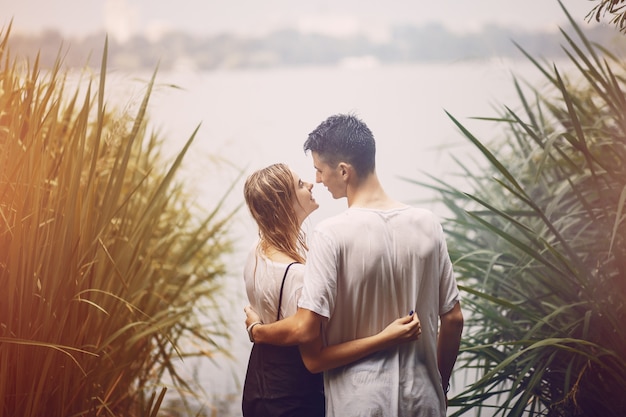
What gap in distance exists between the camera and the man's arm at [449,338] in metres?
1.80

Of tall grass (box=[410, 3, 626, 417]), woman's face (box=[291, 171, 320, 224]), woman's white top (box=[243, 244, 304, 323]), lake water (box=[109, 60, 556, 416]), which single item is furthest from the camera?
lake water (box=[109, 60, 556, 416])

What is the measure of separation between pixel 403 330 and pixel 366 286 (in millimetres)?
127

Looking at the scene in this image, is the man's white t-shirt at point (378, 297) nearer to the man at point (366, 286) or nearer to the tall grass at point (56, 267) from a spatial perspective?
the man at point (366, 286)

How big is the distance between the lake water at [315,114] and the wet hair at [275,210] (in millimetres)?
2260

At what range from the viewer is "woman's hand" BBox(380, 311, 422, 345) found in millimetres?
1665

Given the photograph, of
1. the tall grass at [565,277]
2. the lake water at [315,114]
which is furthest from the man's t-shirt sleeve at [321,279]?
the lake water at [315,114]

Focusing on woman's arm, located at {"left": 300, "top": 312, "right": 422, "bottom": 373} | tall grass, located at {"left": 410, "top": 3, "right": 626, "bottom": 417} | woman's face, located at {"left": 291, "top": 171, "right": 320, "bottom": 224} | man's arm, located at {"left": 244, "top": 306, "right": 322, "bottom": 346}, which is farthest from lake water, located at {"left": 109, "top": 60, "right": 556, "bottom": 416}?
woman's arm, located at {"left": 300, "top": 312, "right": 422, "bottom": 373}

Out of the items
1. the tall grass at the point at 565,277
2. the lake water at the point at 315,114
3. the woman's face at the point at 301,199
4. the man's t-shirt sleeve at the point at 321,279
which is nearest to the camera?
the man's t-shirt sleeve at the point at 321,279

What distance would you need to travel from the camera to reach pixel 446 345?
182 cm

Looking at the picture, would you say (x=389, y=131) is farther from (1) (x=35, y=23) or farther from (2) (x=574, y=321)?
(2) (x=574, y=321)

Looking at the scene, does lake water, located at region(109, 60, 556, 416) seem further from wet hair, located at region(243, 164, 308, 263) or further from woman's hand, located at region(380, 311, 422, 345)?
woman's hand, located at region(380, 311, 422, 345)

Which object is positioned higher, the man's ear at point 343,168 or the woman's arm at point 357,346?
the man's ear at point 343,168

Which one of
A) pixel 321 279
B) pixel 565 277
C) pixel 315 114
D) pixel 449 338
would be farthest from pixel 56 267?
pixel 315 114

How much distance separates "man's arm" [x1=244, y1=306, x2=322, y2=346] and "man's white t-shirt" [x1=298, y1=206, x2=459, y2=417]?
1.1 inches
